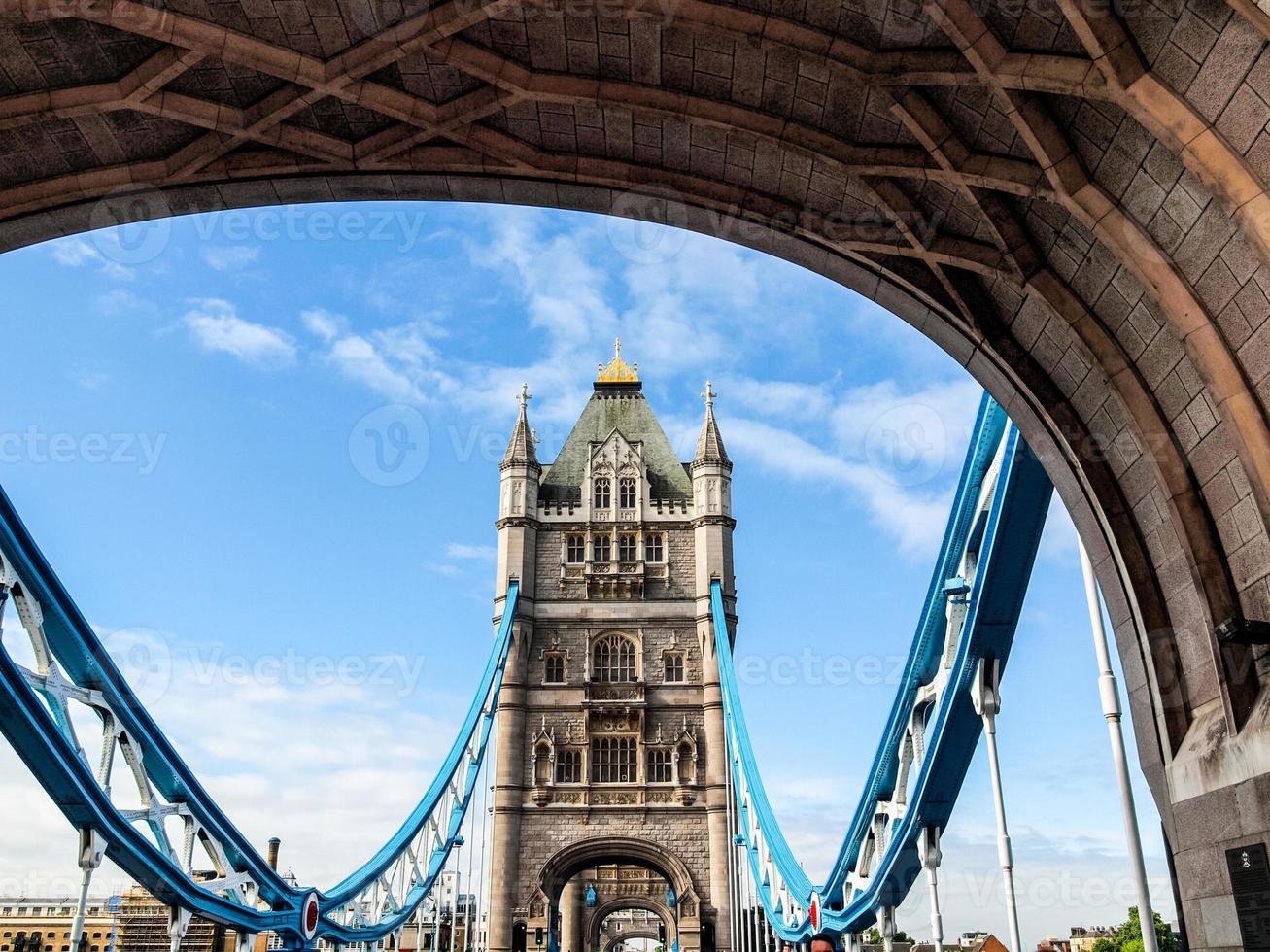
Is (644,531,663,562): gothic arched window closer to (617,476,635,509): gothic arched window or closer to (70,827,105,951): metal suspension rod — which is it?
(617,476,635,509): gothic arched window

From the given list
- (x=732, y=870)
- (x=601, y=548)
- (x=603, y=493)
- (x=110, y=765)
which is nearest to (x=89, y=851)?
(x=110, y=765)

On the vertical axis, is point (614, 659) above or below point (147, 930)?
above

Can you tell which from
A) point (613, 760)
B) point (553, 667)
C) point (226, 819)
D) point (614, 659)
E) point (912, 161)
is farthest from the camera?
point (614, 659)

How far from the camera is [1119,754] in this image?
941cm

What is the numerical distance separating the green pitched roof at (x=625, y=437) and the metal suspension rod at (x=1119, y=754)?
34.1 meters

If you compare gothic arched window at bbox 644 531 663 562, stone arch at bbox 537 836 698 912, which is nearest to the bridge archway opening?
stone arch at bbox 537 836 698 912

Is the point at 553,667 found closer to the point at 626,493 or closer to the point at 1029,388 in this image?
the point at 626,493

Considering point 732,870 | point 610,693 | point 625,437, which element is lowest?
point 732,870

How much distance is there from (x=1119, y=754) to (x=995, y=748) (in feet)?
11.3

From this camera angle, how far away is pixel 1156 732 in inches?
308

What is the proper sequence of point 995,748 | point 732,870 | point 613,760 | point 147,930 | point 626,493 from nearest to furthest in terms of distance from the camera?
point 995,748
point 732,870
point 613,760
point 626,493
point 147,930

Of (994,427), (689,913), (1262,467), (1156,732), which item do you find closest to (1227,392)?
(1262,467)

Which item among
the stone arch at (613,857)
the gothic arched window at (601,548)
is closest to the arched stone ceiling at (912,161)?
the stone arch at (613,857)

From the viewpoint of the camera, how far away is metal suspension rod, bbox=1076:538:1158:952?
8438 millimetres
